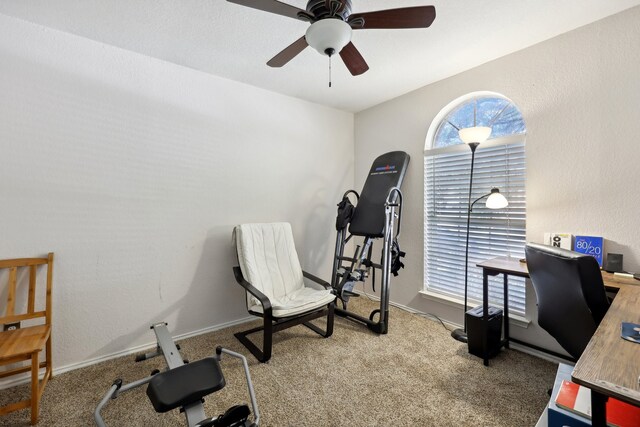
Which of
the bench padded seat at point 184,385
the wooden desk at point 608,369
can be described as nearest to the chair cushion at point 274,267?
the bench padded seat at point 184,385

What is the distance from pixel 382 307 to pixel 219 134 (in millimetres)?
2298

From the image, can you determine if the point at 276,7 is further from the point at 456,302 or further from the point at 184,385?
the point at 456,302

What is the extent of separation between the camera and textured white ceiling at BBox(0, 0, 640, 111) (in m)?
1.83

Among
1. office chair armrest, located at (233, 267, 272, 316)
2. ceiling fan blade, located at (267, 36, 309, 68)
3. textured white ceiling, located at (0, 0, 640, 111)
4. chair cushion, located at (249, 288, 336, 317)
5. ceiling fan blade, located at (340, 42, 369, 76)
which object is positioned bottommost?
chair cushion, located at (249, 288, 336, 317)

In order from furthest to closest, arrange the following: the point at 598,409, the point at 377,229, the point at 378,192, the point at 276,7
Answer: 1. the point at 378,192
2. the point at 377,229
3. the point at 276,7
4. the point at 598,409

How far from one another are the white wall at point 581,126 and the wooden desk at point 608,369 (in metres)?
1.24

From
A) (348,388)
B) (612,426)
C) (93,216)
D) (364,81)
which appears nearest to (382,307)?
(348,388)

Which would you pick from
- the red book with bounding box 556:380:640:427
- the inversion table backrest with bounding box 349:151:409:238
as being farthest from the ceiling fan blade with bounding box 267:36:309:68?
the red book with bounding box 556:380:640:427

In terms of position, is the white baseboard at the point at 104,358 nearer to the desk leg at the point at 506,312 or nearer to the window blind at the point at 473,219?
the window blind at the point at 473,219

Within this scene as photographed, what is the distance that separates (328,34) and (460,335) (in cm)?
257

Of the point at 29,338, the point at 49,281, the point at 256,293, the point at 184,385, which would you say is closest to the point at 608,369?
the point at 184,385

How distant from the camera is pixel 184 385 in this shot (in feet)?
4.26

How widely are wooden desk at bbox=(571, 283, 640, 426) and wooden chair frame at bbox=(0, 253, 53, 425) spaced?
2428mm

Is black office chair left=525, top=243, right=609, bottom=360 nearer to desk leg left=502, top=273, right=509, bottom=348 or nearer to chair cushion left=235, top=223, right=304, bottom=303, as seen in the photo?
desk leg left=502, top=273, right=509, bottom=348
